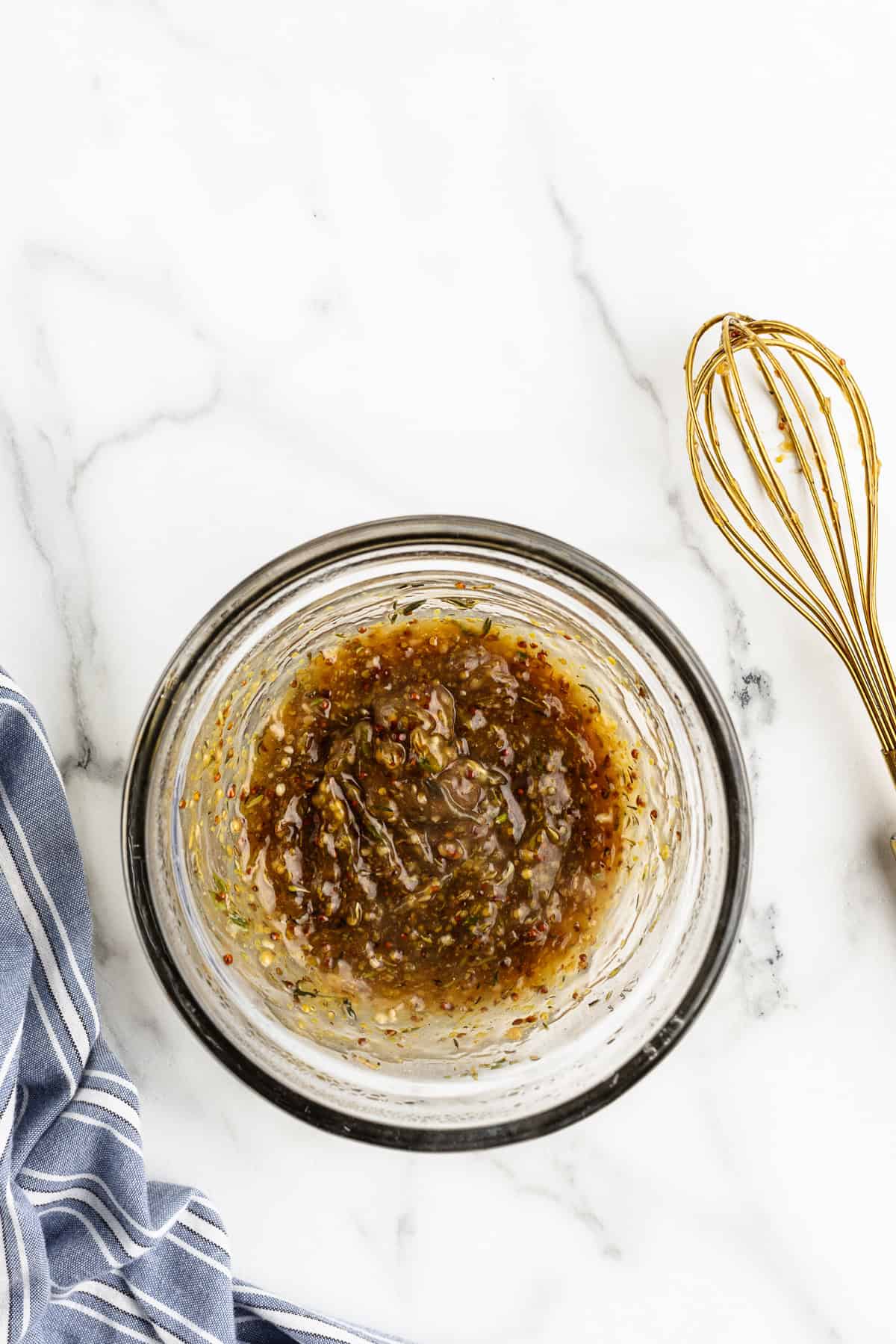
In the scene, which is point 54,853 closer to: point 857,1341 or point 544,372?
point 544,372

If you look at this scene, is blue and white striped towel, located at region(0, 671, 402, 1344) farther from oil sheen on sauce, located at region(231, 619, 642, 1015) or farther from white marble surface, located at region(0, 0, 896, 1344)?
oil sheen on sauce, located at region(231, 619, 642, 1015)

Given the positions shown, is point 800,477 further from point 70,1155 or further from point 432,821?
point 70,1155

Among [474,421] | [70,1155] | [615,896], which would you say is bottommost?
[70,1155]

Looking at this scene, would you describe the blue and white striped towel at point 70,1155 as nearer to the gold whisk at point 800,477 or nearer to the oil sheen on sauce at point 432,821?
the oil sheen on sauce at point 432,821

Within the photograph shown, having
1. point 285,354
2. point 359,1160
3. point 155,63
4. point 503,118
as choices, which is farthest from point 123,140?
point 359,1160

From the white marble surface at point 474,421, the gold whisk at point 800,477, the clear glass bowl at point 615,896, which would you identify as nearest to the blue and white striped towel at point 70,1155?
the white marble surface at point 474,421

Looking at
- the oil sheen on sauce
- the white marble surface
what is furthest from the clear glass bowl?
the white marble surface

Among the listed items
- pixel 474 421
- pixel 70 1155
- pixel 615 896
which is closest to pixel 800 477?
pixel 474 421
